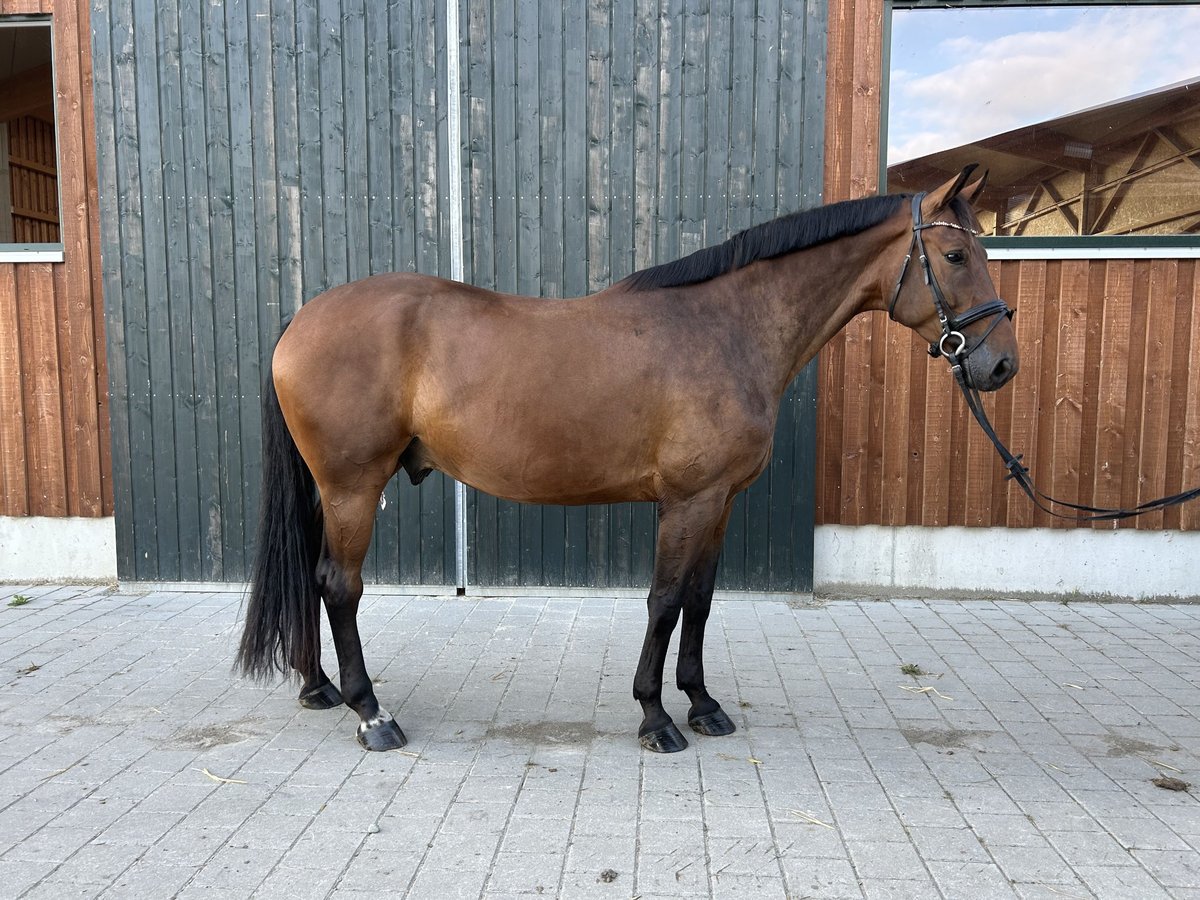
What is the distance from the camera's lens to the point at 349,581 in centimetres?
312

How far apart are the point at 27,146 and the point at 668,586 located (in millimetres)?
5195

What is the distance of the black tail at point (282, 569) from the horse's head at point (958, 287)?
2492 millimetres

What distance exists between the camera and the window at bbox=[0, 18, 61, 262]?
509 centimetres

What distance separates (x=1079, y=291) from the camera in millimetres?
4836

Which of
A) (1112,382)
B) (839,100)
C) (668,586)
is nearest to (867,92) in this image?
(839,100)

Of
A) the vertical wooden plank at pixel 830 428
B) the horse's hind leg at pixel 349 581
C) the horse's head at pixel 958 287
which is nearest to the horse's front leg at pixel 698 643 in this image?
the horse's head at pixel 958 287

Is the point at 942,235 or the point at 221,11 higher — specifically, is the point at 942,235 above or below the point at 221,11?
below

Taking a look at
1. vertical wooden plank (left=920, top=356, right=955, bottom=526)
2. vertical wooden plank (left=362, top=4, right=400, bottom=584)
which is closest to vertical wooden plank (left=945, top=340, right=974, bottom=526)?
vertical wooden plank (left=920, top=356, right=955, bottom=526)

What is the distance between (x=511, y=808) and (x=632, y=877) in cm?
52

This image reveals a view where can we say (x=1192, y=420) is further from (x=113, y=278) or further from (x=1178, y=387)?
(x=113, y=278)

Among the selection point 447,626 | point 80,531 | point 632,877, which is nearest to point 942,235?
point 632,877

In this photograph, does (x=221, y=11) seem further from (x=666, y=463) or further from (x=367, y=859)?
(x=367, y=859)

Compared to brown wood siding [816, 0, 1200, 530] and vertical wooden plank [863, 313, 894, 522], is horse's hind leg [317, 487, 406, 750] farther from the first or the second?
vertical wooden plank [863, 313, 894, 522]

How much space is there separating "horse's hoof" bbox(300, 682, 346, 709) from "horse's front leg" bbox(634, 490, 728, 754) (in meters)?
1.32
